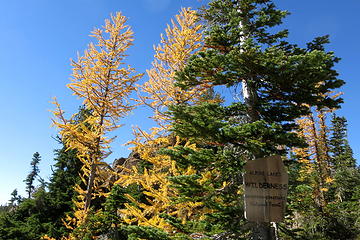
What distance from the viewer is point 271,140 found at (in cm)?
441

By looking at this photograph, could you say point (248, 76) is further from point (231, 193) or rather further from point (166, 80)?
point (166, 80)

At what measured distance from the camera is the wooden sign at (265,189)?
140 inches

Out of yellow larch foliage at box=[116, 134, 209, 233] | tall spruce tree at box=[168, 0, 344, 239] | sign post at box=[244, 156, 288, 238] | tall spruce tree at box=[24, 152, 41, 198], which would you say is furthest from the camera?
tall spruce tree at box=[24, 152, 41, 198]

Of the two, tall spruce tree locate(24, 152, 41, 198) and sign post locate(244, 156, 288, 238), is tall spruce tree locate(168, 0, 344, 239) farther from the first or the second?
tall spruce tree locate(24, 152, 41, 198)

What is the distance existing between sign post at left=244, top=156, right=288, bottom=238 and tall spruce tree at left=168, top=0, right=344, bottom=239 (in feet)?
1.33

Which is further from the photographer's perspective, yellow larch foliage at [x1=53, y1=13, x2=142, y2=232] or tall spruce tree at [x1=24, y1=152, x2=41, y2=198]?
tall spruce tree at [x1=24, y1=152, x2=41, y2=198]

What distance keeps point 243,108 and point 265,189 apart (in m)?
1.89

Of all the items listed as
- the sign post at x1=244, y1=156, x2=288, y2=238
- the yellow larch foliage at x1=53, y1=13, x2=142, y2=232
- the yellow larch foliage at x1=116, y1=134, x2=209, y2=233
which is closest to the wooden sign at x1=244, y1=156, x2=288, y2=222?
the sign post at x1=244, y1=156, x2=288, y2=238

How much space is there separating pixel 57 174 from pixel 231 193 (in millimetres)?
18336

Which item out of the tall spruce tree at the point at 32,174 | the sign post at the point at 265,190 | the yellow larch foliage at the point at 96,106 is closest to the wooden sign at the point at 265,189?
the sign post at the point at 265,190

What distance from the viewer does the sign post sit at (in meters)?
3.55

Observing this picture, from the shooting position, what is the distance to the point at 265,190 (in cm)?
367

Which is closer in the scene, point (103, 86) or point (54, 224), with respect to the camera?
point (103, 86)

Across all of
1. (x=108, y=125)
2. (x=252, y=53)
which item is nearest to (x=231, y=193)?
(x=252, y=53)
